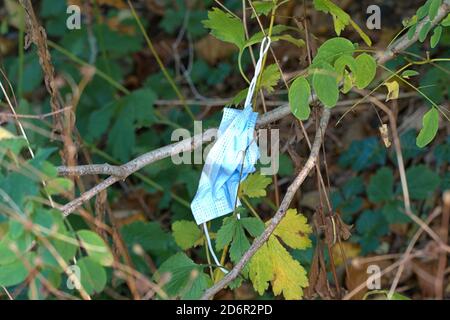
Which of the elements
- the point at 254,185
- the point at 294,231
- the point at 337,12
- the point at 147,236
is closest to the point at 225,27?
the point at 337,12

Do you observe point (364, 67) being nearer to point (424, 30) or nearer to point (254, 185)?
point (424, 30)

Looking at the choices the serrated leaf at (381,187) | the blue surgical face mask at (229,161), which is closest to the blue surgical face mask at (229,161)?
the blue surgical face mask at (229,161)

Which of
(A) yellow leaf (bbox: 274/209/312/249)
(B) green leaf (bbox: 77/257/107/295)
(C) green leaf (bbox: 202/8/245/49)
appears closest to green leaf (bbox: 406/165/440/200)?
(A) yellow leaf (bbox: 274/209/312/249)

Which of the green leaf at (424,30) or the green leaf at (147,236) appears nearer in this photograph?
the green leaf at (424,30)

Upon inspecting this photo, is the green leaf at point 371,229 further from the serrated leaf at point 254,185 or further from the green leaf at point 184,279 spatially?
the green leaf at point 184,279
